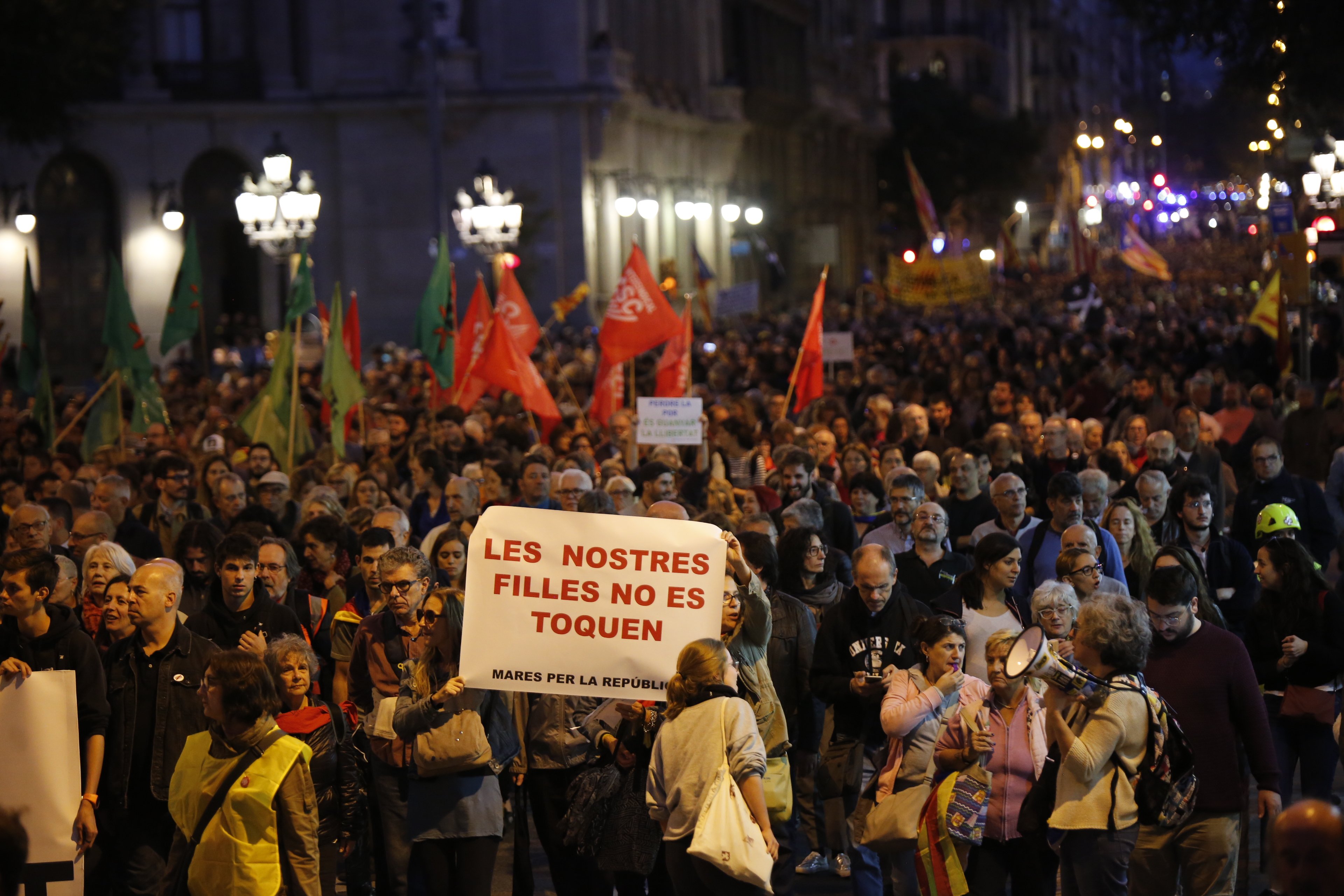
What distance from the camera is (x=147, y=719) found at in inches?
275

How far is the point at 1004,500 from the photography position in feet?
31.5

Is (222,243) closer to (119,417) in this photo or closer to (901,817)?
(119,417)

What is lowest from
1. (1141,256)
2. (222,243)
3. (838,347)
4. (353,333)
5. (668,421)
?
(668,421)

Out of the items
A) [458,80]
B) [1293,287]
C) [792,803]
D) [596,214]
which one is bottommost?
[792,803]

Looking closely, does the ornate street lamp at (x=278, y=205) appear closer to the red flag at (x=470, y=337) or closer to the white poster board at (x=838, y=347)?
the red flag at (x=470, y=337)

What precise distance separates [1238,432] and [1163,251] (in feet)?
247

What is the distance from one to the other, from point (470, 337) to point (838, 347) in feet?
17.8

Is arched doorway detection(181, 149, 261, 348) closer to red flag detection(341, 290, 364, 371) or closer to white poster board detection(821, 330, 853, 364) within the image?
white poster board detection(821, 330, 853, 364)

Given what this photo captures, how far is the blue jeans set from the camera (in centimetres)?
770

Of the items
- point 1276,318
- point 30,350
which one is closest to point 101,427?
point 30,350

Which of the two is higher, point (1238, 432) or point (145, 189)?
point (145, 189)

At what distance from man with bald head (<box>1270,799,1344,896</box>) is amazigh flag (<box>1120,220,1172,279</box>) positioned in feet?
108

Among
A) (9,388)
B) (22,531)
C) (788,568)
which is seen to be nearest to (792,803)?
(788,568)

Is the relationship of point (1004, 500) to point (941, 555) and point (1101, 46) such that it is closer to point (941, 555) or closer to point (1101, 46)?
point (941, 555)
